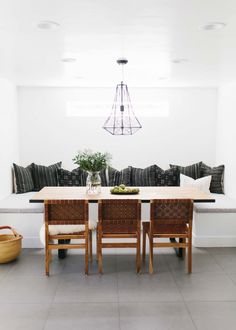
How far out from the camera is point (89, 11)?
2.57 m

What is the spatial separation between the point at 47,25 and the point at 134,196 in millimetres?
2175

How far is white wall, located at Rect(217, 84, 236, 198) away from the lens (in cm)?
582

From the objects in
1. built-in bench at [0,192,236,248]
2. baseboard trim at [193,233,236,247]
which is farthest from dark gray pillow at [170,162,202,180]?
baseboard trim at [193,233,236,247]

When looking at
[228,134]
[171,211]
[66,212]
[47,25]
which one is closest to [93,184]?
[66,212]

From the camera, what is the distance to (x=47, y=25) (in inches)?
114

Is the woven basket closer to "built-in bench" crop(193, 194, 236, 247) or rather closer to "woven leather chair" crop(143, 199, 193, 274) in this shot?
"woven leather chair" crop(143, 199, 193, 274)

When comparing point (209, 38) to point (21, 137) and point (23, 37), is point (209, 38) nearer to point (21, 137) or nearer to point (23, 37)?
point (23, 37)

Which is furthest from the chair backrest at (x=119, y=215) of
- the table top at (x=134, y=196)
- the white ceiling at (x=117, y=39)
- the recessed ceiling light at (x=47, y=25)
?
the recessed ceiling light at (x=47, y=25)

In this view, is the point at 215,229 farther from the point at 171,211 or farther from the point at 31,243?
the point at 31,243

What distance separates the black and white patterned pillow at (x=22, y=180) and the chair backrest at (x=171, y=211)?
9.47ft

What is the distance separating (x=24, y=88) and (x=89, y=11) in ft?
14.0

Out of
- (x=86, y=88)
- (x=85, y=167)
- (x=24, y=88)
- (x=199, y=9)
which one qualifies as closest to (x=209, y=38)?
(x=199, y=9)

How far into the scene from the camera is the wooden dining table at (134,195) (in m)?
4.17

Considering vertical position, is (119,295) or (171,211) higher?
(171,211)
